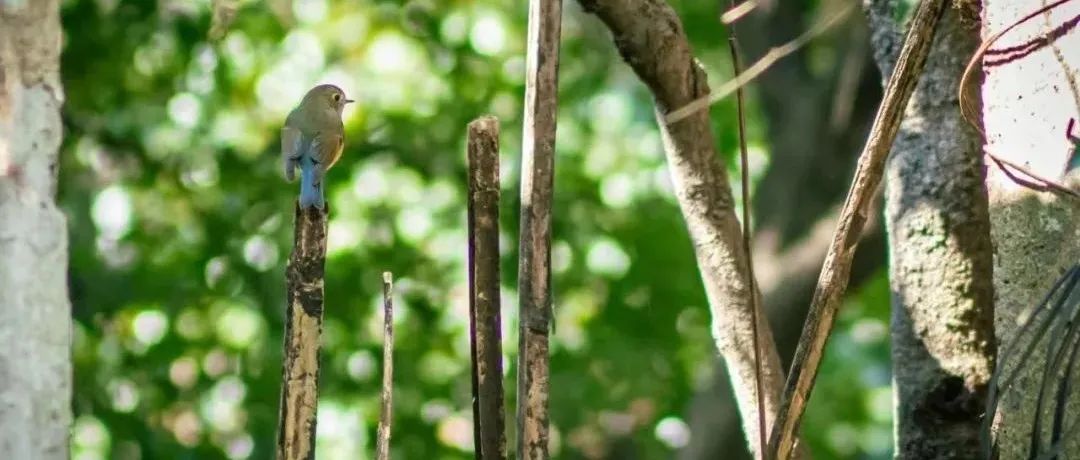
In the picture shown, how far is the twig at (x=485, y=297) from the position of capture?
62.2 inches

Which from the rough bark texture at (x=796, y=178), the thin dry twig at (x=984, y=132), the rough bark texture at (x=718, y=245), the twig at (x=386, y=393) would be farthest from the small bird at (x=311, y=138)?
the rough bark texture at (x=796, y=178)

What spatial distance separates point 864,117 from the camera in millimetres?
5273

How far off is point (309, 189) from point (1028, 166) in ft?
2.97

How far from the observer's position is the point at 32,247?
2086 millimetres

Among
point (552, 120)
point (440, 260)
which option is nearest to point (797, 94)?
point (440, 260)

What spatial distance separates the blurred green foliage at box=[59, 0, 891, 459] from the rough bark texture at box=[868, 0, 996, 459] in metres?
2.92

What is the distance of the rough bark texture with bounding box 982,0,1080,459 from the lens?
5.91 ft

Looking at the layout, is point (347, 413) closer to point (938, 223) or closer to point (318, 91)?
point (318, 91)

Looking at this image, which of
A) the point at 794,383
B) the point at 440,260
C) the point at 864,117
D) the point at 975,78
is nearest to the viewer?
the point at 794,383

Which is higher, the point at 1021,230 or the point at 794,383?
the point at 1021,230

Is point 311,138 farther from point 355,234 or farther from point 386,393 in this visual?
point 355,234

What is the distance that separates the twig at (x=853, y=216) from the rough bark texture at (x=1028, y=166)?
273 millimetres

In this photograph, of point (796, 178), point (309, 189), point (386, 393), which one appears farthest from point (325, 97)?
point (796, 178)

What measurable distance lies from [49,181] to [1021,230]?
1.31m
